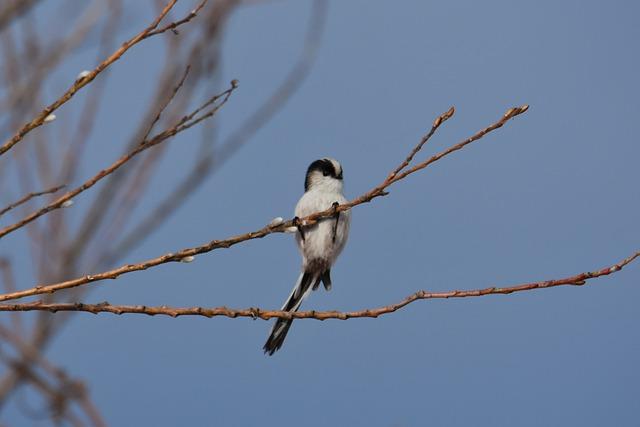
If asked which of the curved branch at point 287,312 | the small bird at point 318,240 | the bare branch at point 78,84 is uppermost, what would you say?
the small bird at point 318,240

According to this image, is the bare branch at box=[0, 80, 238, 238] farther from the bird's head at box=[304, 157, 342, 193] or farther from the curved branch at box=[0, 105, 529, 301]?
the bird's head at box=[304, 157, 342, 193]

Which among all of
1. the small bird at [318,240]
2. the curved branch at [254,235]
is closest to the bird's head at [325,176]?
the small bird at [318,240]

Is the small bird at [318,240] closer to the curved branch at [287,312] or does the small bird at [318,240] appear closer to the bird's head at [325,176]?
the bird's head at [325,176]

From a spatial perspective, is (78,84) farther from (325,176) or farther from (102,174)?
(325,176)

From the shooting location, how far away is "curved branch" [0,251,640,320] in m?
1.79

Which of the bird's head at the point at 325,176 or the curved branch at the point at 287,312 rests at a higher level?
the bird's head at the point at 325,176

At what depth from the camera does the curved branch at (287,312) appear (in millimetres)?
1794

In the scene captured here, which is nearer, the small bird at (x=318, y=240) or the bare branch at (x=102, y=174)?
the bare branch at (x=102, y=174)

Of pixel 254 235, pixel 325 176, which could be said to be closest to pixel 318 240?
pixel 325 176

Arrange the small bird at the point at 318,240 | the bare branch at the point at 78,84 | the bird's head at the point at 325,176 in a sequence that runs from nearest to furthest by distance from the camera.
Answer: the bare branch at the point at 78,84 → the small bird at the point at 318,240 → the bird's head at the point at 325,176

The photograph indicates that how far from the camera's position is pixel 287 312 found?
1.89 m

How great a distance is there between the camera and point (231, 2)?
2609 millimetres

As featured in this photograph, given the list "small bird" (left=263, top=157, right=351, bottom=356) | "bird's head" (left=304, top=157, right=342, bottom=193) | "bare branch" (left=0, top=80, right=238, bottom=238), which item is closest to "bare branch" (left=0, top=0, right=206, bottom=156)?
"bare branch" (left=0, top=80, right=238, bottom=238)

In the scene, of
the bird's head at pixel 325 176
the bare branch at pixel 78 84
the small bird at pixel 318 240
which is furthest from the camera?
the bird's head at pixel 325 176
